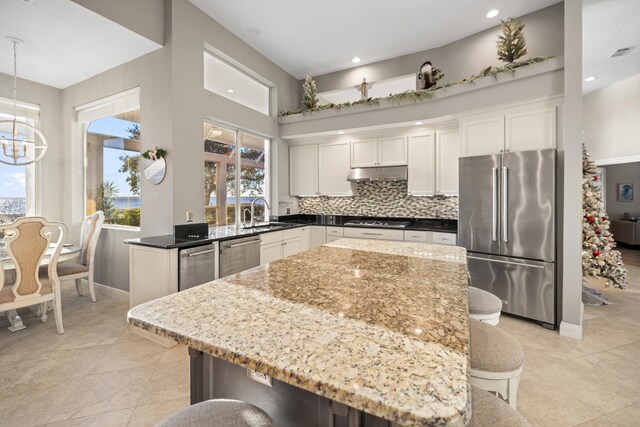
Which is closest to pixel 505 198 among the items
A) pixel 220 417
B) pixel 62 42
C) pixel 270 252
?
pixel 270 252

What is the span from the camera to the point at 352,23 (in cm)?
372

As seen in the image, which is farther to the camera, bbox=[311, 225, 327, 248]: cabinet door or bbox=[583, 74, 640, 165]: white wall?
bbox=[583, 74, 640, 165]: white wall

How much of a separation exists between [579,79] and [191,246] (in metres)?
4.04

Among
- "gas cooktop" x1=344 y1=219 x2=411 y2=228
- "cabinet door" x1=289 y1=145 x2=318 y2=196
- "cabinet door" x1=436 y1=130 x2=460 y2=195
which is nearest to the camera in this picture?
"cabinet door" x1=436 y1=130 x2=460 y2=195

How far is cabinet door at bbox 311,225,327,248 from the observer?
4.64 m

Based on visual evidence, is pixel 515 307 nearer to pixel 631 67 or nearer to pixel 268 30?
pixel 268 30

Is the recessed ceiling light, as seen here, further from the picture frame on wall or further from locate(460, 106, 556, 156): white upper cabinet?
the picture frame on wall

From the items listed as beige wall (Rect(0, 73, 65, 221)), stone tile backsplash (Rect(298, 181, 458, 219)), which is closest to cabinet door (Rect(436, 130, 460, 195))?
stone tile backsplash (Rect(298, 181, 458, 219))

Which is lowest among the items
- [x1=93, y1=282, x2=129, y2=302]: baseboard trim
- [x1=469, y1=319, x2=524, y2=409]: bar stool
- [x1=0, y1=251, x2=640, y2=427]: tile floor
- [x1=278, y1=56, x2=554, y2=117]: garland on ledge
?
[x1=0, y1=251, x2=640, y2=427]: tile floor

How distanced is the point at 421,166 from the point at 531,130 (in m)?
1.41

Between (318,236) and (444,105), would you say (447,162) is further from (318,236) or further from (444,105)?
(318,236)

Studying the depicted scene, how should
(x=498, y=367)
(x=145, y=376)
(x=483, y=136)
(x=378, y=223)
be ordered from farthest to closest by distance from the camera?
(x=378, y=223) < (x=483, y=136) < (x=145, y=376) < (x=498, y=367)

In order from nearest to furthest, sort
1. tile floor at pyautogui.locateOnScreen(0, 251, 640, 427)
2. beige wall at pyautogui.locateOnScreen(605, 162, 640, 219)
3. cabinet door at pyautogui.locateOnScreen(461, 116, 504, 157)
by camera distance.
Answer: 1. tile floor at pyautogui.locateOnScreen(0, 251, 640, 427)
2. cabinet door at pyautogui.locateOnScreen(461, 116, 504, 157)
3. beige wall at pyautogui.locateOnScreen(605, 162, 640, 219)

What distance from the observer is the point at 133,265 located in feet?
9.00
